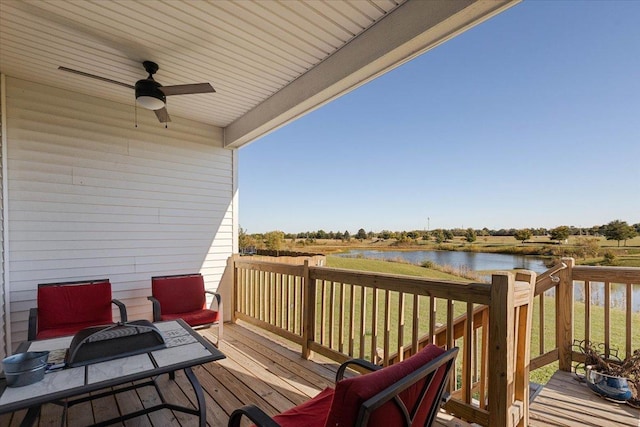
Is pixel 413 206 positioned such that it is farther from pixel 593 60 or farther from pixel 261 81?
pixel 261 81

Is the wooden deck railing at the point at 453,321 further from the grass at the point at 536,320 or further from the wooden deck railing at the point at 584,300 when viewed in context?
the wooden deck railing at the point at 584,300

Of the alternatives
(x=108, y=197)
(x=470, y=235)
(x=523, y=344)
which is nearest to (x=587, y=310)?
(x=523, y=344)

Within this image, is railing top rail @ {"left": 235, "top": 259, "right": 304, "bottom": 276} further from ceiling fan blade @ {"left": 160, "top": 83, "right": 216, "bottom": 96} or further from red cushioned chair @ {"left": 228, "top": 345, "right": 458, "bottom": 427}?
red cushioned chair @ {"left": 228, "top": 345, "right": 458, "bottom": 427}

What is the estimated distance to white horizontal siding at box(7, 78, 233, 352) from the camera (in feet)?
10.9

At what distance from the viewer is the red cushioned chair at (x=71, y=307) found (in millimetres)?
3027

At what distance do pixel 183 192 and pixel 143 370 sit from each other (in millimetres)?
3241

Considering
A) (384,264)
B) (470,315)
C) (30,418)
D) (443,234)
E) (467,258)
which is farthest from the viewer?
(443,234)

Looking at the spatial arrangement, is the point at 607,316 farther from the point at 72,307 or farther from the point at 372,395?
the point at 72,307

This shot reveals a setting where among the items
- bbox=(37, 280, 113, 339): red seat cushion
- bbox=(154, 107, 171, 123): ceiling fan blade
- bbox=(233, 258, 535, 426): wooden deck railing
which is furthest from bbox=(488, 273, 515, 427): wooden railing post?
bbox=(37, 280, 113, 339): red seat cushion

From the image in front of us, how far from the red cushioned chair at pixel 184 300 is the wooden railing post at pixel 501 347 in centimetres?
294

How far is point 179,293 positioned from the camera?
388 centimetres

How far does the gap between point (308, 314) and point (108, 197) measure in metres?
3.01

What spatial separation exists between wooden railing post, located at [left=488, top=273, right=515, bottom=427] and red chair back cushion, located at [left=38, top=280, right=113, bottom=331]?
3756 millimetres

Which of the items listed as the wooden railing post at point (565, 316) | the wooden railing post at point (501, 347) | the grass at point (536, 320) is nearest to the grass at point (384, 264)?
the grass at point (536, 320)
